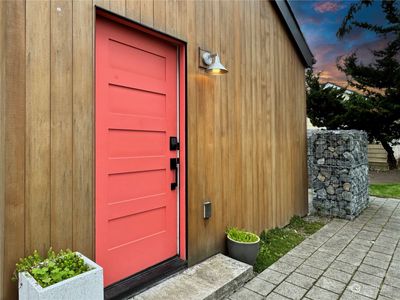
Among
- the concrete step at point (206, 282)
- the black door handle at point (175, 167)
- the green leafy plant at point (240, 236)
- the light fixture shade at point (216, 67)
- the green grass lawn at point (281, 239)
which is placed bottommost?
the green grass lawn at point (281, 239)

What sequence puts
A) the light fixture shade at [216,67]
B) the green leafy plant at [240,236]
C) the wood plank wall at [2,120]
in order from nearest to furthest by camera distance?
the wood plank wall at [2,120], the light fixture shade at [216,67], the green leafy plant at [240,236]

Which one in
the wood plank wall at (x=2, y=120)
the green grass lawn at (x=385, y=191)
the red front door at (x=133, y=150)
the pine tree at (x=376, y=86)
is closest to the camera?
the wood plank wall at (x=2, y=120)

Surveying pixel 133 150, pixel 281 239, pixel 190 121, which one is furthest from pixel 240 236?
pixel 133 150

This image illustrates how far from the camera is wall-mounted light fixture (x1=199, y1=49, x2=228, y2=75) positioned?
8.97ft

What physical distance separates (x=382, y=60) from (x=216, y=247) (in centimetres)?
1261

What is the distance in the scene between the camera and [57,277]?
1.36 meters

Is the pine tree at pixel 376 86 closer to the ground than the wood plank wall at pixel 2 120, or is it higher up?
higher up

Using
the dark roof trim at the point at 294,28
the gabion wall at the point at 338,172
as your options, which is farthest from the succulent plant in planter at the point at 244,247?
the dark roof trim at the point at 294,28

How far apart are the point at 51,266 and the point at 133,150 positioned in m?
1.07

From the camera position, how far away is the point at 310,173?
5.50 metres

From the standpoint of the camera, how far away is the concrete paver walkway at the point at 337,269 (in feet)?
7.52

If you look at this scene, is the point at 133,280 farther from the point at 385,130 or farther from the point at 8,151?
the point at 385,130

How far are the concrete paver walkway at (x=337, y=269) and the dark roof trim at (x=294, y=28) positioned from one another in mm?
3214

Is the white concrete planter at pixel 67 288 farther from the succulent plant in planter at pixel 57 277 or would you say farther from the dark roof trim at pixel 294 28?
the dark roof trim at pixel 294 28
